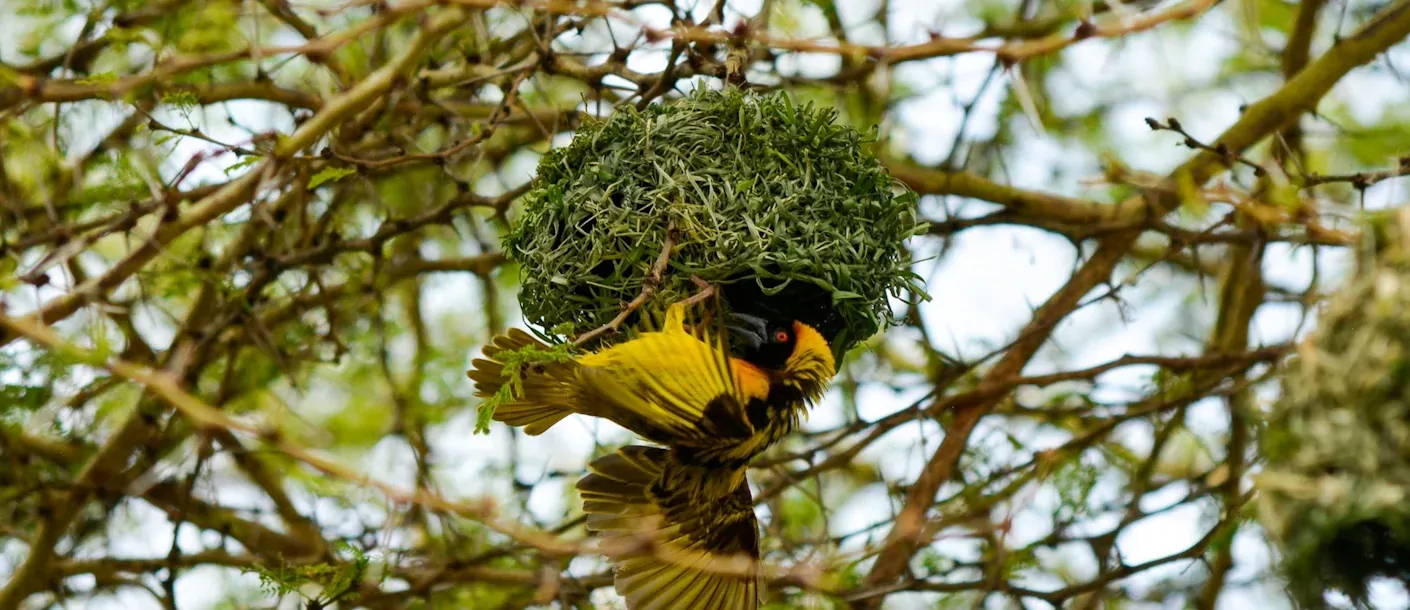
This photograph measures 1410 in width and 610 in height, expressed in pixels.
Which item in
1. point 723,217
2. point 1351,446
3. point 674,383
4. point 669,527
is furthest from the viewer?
point 669,527

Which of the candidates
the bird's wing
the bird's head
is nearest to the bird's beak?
the bird's head

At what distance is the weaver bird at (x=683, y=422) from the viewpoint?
2.76 m

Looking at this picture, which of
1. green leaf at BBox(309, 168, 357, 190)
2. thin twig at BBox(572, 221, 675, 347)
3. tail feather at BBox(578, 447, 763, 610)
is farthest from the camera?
green leaf at BBox(309, 168, 357, 190)

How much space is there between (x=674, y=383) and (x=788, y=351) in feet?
1.21

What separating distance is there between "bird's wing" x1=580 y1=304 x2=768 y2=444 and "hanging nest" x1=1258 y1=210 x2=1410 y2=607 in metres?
1.03

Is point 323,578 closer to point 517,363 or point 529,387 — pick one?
point 529,387

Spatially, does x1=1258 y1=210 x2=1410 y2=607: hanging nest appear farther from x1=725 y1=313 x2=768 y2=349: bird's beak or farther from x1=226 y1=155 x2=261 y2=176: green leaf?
x1=226 y1=155 x2=261 y2=176: green leaf

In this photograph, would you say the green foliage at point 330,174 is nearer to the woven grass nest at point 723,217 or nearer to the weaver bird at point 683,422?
the woven grass nest at point 723,217

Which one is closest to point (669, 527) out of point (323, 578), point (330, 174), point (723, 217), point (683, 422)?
point (683, 422)

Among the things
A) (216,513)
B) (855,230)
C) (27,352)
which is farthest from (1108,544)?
(27,352)

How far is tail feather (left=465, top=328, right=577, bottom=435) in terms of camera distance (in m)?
2.87

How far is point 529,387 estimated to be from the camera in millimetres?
2965

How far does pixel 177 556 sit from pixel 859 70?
2.38 m

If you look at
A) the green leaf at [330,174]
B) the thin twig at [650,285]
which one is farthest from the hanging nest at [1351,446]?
the green leaf at [330,174]
